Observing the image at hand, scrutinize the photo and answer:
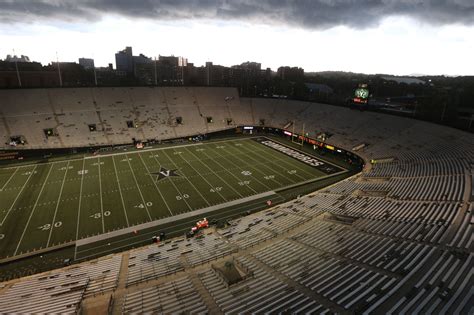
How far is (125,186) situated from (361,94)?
1671 inches

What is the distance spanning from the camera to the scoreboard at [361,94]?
153 feet

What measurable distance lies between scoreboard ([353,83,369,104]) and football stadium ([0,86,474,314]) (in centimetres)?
423

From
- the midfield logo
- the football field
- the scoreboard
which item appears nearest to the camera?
the football field

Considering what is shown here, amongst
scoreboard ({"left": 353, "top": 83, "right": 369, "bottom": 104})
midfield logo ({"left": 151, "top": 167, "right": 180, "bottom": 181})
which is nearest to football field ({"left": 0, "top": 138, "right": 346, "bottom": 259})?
midfield logo ({"left": 151, "top": 167, "right": 180, "bottom": 181})

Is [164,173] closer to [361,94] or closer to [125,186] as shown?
[125,186]

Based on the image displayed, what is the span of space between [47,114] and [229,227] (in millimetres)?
44871

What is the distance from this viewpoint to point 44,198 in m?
27.9

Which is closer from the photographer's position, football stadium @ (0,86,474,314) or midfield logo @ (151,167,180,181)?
football stadium @ (0,86,474,314)

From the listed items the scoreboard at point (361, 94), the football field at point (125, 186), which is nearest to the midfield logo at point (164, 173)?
the football field at point (125, 186)

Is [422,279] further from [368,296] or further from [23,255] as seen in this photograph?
[23,255]

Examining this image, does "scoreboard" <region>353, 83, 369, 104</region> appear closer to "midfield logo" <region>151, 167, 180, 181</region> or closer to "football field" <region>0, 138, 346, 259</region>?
"football field" <region>0, 138, 346, 259</region>

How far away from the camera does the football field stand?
23.3 m

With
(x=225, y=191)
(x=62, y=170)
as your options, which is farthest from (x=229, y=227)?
(x=62, y=170)

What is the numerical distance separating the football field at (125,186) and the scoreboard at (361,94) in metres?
16.5
